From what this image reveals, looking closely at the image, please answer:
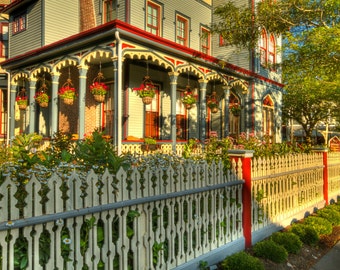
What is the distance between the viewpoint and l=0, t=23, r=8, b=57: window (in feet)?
56.6

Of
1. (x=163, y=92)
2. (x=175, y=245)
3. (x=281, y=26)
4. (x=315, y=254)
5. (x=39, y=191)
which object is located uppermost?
(x=281, y=26)

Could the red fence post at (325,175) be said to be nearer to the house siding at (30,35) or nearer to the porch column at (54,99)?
the porch column at (54,99)

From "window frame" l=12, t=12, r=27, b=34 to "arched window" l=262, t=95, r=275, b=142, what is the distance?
1322 centimetres

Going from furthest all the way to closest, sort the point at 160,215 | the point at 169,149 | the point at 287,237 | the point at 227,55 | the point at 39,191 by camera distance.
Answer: the point at 227,55
the point at 169,149
the point at 287,237
the point at 160,215
the point at 39,191

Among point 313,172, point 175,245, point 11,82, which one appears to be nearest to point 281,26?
point 313,172

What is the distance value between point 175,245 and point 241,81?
1300cm

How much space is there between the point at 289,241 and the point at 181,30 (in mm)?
12915

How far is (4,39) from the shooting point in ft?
57.5

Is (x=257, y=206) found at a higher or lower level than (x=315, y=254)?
higher

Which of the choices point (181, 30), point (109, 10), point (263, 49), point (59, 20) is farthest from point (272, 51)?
point (59, 20)

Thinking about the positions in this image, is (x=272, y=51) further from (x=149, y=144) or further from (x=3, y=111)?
(x=3, y=111)

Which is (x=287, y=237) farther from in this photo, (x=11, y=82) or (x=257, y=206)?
(x=11, y=82)

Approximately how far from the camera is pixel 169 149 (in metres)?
12.4

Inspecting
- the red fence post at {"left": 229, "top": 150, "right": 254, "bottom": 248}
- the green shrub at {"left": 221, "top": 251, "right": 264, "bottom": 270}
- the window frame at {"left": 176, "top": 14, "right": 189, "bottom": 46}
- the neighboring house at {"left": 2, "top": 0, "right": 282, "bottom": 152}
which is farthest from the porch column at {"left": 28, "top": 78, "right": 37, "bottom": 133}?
the green shrub at {"left": 221, "top": 251, "right": 264, "bottom": 270}
